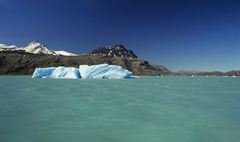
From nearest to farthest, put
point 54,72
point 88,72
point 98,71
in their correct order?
point 98,71 < point 88,72 < point 54,72

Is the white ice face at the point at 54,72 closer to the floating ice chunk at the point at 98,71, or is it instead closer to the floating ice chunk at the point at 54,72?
the floating ice chunk at the point at 54,72

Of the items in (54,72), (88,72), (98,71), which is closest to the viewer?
(98,71)

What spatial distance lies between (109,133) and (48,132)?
235 centimetres

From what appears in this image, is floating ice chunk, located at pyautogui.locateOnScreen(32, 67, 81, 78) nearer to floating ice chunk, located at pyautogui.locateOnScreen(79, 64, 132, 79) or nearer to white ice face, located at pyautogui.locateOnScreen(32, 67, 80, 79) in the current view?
white ice face, located at pyautogui.locateOnScreen(32, 67, 80, 79)

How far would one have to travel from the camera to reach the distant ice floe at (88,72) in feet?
290

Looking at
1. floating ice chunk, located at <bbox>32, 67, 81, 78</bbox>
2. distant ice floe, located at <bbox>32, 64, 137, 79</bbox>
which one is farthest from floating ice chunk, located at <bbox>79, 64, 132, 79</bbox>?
floating ice chunk, located at <bbox>32, 67, 81, 78</bbox>

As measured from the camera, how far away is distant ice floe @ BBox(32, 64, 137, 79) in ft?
290

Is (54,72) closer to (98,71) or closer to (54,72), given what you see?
(54,72)

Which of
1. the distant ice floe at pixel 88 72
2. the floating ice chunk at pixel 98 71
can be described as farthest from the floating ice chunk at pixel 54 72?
the floating ice chunk at pixel 98 71

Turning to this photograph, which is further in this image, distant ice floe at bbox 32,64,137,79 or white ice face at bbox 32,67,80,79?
white ice face at bbox 32,67,80,79

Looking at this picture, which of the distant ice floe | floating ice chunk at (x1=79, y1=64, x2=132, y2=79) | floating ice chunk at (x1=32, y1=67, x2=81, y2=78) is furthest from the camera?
floating ice chunk at (x1=32, y1=67, x2=81, y2=78)

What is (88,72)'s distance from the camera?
88438mm

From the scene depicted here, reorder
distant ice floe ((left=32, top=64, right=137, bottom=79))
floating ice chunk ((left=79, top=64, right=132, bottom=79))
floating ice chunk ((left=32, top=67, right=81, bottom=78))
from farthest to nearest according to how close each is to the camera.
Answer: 1. floating ice chunk ((left=32, top=67, right=81, bottom=78))
2. distant ice floe ((left=32, top=64, right=137, bottom=79))
3. floating ice chunk ((left=79, top=64, right=132, bottom=79))

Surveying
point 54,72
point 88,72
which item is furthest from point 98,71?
point 54,72
